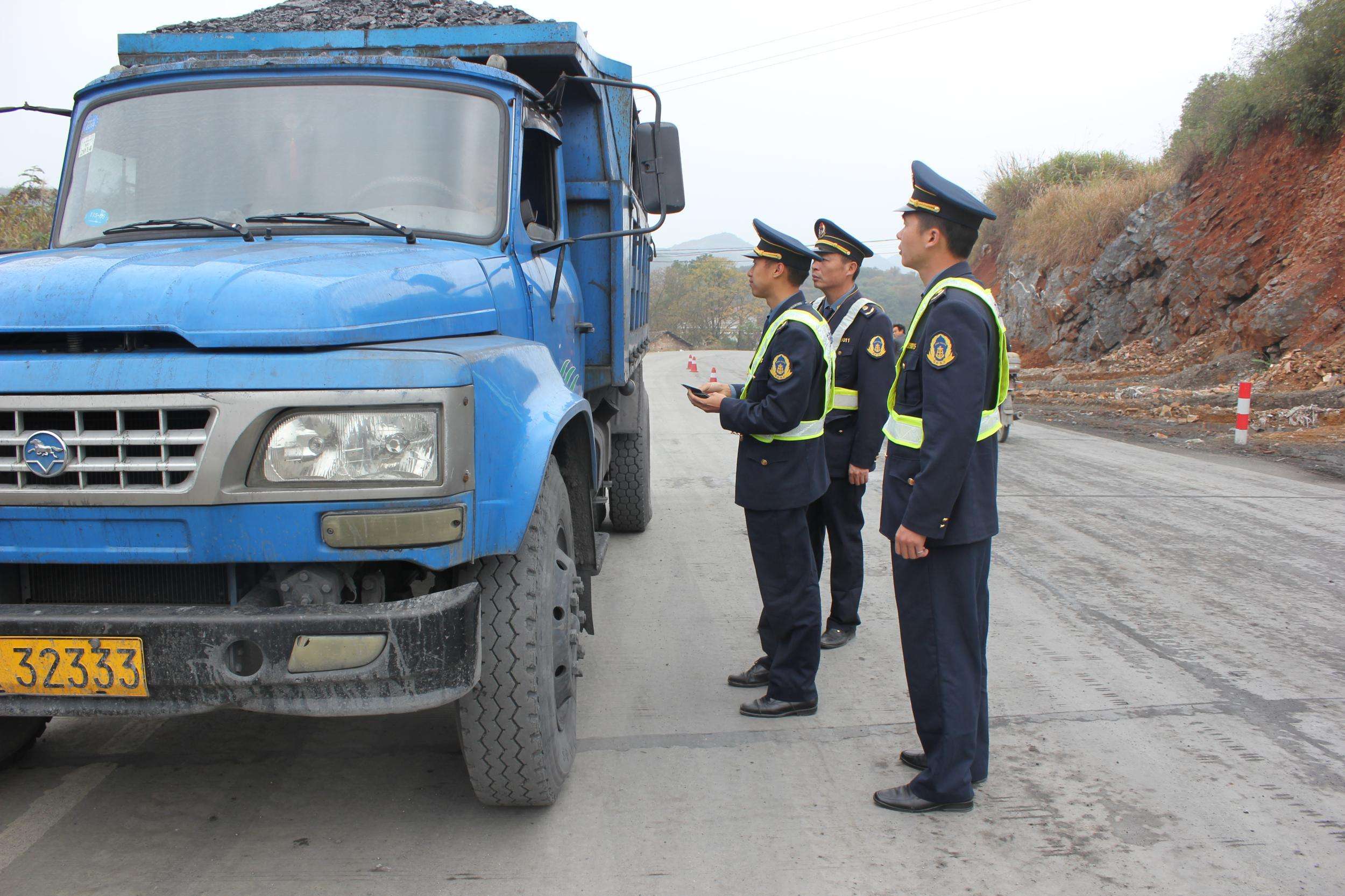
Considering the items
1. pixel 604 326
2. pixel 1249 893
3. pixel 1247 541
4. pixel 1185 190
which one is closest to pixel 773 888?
pixel 1249 893

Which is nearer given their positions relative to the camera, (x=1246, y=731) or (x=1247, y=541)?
(x=1246, y=731)

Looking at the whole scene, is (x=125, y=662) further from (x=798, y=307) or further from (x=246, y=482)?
(x=798, y=307)

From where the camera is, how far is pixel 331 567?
2.67 meters

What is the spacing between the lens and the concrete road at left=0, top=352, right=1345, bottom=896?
295cm

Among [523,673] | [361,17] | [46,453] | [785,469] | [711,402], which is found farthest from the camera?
[361,17]

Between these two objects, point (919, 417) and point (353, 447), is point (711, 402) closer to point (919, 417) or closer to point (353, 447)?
point (919, 417)

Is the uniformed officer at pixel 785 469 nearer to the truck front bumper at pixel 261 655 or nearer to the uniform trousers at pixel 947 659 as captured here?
the uniform trousers at pixel 947 659

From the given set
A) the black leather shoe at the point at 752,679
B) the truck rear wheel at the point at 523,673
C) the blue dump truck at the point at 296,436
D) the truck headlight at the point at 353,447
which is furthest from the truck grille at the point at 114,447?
the black leather shoe at the point at 752,679

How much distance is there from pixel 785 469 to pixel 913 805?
140cm

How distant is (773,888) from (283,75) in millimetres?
3256

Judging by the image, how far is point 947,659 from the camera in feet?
11.0

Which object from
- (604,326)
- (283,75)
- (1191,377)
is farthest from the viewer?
(1191,377)

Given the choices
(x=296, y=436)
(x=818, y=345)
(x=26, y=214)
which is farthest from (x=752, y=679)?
(x=26, y=214)

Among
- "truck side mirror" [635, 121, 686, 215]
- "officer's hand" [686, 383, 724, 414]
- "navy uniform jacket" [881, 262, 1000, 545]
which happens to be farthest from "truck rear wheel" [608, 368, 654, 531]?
"navy uniform jacket" [881, 262, 1000, 545]
